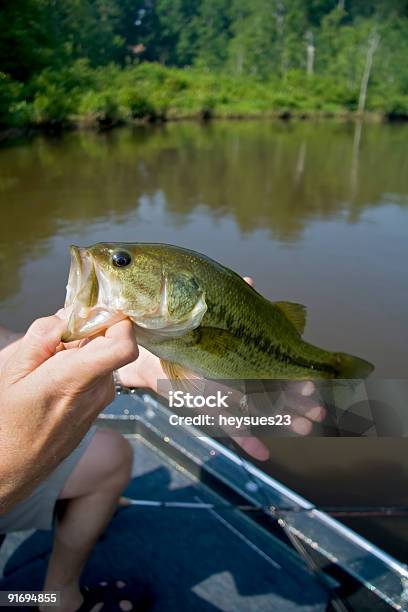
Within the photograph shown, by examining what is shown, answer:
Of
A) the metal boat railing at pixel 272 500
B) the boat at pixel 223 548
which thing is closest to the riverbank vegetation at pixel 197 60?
the metal boat railing at pixel 272 500

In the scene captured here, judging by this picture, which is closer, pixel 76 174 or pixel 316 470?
pixel 316 470

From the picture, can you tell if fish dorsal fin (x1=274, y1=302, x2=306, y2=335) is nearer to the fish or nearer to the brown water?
the fish

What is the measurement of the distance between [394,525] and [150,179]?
1133 cm

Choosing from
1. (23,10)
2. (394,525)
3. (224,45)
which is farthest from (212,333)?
(224,45)

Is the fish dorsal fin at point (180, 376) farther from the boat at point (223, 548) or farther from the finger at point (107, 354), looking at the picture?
the boat at point (223, 548)

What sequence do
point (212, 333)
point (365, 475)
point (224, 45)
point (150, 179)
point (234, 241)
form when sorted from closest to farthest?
point (212, 333)
point (365, 475)
point (234, 241)
point (150, 179)
point (224, 45)

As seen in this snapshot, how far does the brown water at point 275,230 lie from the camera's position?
11.8ft

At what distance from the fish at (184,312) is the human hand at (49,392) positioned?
74 mm

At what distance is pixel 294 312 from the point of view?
5.49 ft

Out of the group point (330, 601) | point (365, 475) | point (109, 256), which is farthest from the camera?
point (365, 475)

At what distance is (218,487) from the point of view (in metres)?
2.34

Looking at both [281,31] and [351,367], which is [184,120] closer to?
[281,31]

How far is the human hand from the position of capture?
105 cm

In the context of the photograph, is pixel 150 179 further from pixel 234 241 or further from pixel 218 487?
pixel 218 487
